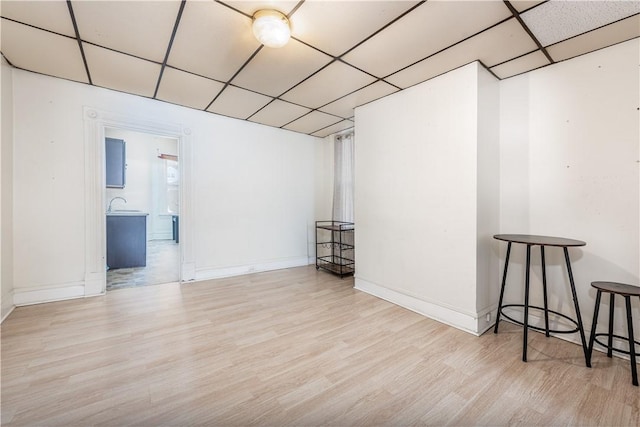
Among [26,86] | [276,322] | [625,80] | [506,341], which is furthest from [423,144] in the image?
[26,86]

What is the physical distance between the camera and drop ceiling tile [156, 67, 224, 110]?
2.86 meters

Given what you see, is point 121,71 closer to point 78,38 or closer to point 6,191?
point 78,38

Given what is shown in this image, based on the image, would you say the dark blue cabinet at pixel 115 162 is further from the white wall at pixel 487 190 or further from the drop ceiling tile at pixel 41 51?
the white wall at pixel 487 190

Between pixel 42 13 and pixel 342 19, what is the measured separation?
2213 millimetres

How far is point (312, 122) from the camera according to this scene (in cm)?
437

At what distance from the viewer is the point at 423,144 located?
2826 millimetres

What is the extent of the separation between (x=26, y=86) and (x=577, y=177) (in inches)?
222

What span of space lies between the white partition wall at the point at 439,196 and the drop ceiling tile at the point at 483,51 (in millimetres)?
111

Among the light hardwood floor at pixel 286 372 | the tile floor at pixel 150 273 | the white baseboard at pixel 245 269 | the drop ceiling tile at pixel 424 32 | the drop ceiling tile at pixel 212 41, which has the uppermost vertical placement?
the drop ceiling tile at pixel 212 41

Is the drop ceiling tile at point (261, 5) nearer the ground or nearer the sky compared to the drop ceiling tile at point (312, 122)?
nearer the ground

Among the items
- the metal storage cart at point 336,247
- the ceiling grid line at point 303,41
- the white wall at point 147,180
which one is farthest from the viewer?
the white wall at point 147,180

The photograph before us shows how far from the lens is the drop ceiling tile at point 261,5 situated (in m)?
1.76

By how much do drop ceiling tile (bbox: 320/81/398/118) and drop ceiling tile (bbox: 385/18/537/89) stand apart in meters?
0.29

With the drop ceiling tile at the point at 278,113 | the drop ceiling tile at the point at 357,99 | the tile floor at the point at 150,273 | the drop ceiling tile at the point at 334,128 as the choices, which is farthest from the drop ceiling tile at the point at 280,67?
the tile floor at the point at 150,273
